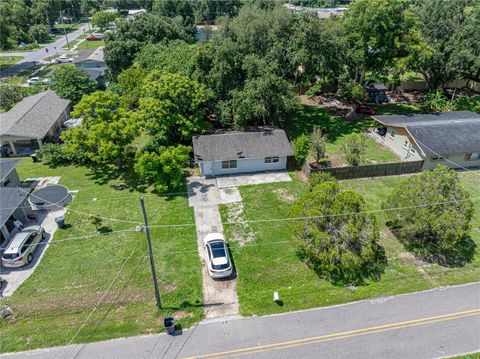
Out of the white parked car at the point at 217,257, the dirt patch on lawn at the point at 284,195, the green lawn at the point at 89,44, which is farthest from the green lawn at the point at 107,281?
the green lawn at the point at 89,44

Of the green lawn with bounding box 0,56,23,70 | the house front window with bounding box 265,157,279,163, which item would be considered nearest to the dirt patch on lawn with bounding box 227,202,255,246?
the house front window with bounding box 265,157,279,163

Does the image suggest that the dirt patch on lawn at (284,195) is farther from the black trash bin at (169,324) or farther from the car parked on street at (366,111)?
the car parked on street at (366,111)

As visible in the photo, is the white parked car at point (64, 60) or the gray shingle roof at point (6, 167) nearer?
the gray shingle roof at point (6, 167)

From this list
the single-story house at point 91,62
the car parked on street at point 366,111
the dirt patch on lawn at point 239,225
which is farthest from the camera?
the single-story house at point 91,62

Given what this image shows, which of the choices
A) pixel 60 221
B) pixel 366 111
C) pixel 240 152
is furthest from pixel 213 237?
pixel 366 111

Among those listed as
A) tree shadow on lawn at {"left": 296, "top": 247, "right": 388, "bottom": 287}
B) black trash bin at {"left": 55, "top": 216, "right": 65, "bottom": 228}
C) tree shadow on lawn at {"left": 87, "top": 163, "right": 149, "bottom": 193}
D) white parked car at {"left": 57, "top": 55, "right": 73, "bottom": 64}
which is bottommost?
tree shadow on lawn at {"left": 296, "top": 247, "right": 388, "bottom": 287}

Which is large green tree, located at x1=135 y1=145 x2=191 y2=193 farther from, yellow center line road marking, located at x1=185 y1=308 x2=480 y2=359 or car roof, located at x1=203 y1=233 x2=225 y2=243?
yellow center line road marking, located at x1=185 y1=308 x2=480 y2=359
